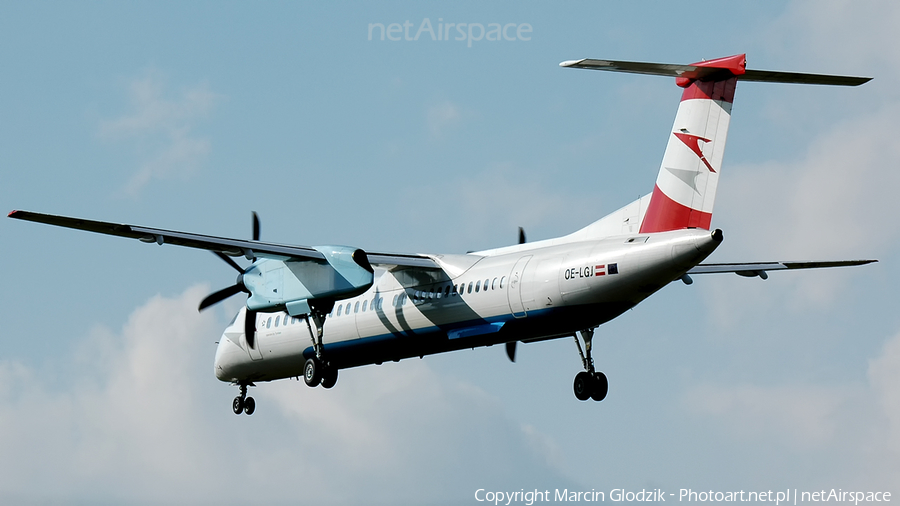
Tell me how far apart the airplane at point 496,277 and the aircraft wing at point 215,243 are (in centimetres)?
4

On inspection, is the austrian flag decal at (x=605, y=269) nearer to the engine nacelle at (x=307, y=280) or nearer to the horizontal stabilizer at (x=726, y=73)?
the horizontal stabilizer at (x=726, y=73)

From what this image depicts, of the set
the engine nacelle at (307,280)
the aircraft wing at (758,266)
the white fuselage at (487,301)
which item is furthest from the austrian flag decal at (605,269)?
the aircraft wing at (758,266)

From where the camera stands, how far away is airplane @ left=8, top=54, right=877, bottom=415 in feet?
80.7

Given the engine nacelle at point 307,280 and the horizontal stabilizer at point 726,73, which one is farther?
the engine nacelle at point 307,280

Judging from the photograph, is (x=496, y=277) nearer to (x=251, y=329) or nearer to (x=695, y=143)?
(x=695, y=143)

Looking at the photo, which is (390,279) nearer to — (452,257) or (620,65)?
(452,257)

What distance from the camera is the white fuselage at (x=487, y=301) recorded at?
2441cm

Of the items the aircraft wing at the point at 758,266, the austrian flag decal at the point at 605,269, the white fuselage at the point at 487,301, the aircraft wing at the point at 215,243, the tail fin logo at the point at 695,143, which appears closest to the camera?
the white fuselage at the point at 487,301

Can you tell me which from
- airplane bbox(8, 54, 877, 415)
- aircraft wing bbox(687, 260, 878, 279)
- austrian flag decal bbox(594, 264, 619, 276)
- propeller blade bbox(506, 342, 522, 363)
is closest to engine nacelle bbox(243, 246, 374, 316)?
airplane bbox(8, 54, 877, 415)

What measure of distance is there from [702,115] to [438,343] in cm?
857

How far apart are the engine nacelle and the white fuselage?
107 cm

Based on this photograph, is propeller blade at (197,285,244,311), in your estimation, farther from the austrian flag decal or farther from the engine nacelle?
the austrian flag decal

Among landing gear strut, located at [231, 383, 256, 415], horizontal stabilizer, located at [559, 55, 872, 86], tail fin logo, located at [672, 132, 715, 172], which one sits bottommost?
landing gear strut, located at [231, 383, 256, 415]

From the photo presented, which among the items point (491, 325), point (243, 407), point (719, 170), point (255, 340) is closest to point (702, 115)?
point (719, 170)
